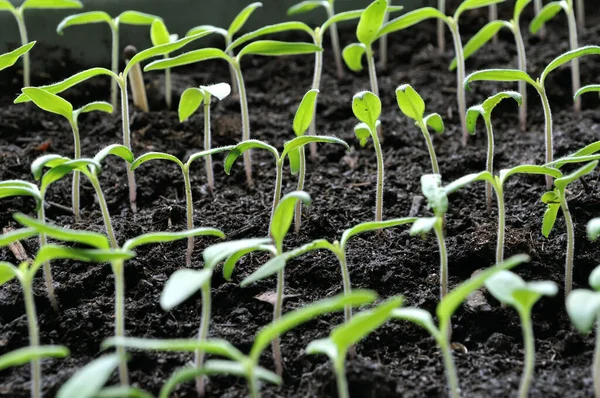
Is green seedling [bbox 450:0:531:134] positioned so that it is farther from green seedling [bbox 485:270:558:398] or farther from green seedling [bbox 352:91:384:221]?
green seedling [bbox 485:270:558:398]

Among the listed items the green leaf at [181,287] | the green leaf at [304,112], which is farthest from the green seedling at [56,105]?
the green leaf at [181,287]

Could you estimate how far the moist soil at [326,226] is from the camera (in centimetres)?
104

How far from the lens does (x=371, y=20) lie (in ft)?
5.16

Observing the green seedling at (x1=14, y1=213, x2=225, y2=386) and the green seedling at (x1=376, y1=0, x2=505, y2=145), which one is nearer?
the green seedling at (x1=14, y1=213, x2=225, y2=386)

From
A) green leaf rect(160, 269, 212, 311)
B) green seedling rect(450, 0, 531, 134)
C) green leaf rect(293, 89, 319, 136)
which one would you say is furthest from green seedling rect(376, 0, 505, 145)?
green leaf rect(160, 269, 212, 311)

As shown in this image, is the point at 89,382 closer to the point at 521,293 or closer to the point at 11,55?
the point at 521,293

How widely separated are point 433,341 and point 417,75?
1.25 meters

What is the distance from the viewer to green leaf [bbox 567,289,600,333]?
2.34ft

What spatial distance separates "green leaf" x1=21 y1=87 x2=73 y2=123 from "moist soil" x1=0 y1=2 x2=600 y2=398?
255 millimetres

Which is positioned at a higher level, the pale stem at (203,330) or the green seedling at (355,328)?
the green seedling at (355,328)

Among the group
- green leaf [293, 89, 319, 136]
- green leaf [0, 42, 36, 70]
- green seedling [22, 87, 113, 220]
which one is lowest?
green leaf [293, 89, 319, 136]

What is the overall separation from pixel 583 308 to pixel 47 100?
106 centimetres

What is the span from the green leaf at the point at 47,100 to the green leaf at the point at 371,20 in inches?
27.8

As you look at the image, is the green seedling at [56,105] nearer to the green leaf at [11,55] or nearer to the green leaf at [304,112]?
the green leaf at [11,55]
